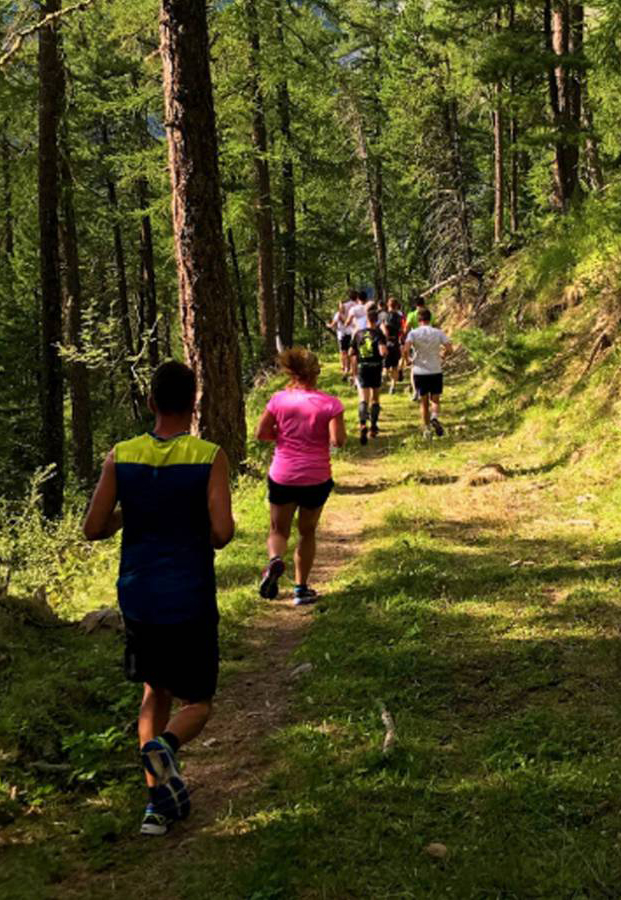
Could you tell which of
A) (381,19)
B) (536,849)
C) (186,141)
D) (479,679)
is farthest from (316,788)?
(381,19)

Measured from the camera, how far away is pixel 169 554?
3506 millimetres

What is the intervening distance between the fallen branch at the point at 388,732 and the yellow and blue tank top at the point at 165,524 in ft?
4.08

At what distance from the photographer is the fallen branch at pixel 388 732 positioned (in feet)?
12.9

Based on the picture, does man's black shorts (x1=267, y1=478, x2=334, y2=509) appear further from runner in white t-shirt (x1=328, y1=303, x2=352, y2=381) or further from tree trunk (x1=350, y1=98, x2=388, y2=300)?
tree trunk (x1=350, y1=98, x2=388, y2=300)

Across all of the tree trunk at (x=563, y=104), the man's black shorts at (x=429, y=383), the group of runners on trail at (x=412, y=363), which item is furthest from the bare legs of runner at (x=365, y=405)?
the tree trunk at (x=563, y=104)

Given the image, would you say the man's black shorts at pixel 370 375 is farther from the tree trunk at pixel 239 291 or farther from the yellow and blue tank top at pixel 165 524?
the tree trunk at pixel 239 291

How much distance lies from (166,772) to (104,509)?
1.22m

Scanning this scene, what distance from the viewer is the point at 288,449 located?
21.2ft

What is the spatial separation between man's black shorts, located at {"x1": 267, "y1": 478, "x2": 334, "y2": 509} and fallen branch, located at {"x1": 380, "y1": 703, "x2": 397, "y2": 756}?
91.7 inches

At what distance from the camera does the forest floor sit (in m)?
3.12

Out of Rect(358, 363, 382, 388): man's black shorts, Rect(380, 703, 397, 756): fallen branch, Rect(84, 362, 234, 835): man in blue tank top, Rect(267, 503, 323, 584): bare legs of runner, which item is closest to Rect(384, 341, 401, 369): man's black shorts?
Rect(358, 363, 382, 388): man's black shorts

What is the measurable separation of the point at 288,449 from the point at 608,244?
921 centimetres

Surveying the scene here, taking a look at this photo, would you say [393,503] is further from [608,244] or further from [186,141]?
[608,244]

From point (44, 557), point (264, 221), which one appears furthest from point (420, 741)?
point (264, 221)
